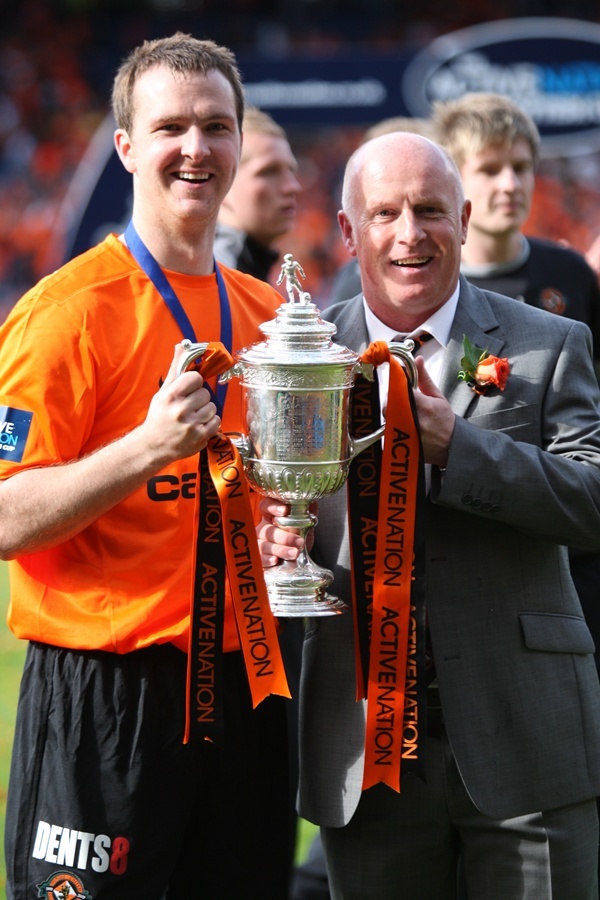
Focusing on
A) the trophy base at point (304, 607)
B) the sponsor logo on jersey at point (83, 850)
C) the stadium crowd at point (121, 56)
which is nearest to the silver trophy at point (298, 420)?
the trophy base at point (304, 607)

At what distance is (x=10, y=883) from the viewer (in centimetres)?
251

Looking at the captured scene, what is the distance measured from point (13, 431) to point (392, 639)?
33.3 inches

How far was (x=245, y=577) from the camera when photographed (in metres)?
2.47

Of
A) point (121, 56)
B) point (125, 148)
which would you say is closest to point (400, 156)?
point (125, 148)

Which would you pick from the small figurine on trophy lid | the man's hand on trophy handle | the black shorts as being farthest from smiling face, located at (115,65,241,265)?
the black shorts

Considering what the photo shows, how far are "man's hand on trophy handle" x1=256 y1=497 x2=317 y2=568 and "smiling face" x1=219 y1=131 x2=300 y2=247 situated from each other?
2185mm

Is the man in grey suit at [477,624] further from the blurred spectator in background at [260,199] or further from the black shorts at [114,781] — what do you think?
the blurred spectator in background at [260,199]

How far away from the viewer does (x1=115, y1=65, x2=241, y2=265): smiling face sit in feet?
8.45

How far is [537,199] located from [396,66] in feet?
14.2

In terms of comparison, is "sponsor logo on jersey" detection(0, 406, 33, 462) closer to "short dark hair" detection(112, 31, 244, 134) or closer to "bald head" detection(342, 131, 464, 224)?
"short dark hair" detection(112, 31, 244, 134)

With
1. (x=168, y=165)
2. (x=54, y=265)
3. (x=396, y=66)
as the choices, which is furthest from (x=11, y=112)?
(x=168, y=165)

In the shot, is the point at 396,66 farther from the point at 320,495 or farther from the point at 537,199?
the point at 320,495

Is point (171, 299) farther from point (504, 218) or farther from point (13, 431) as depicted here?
point (504, 218)

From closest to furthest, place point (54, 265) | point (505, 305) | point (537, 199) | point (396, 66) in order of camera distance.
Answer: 1. point (505, 305)
2. point (396, 66)
3. point (54, 265)
4. point (537, 199)
